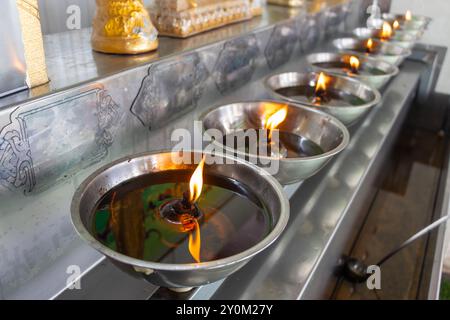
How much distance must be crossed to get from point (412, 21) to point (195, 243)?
2892mm

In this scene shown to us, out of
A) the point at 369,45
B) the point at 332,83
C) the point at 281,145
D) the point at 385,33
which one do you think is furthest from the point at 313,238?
the point at 385,33

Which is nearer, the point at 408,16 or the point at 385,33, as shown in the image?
the point at 385,33

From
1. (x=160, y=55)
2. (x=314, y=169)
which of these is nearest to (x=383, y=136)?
(x=314, y=169)

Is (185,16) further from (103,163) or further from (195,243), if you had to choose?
(195,243)

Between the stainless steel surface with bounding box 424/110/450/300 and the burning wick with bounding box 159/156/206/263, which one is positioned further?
the stainless steel surface with bounding box 424/110/450/300

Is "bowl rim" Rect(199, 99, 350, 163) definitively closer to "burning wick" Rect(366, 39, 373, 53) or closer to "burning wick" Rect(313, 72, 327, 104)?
"burning wick" Rect(313, 72, 327, 104)

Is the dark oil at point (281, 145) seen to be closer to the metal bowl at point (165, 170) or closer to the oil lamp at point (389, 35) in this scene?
the metal bowl at point (165, 170)

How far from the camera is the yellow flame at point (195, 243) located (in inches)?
25.9

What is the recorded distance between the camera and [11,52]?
0.74 metres

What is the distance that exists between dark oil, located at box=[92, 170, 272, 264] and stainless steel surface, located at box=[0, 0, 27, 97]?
291 mm

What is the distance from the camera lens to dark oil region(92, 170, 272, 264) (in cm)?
67

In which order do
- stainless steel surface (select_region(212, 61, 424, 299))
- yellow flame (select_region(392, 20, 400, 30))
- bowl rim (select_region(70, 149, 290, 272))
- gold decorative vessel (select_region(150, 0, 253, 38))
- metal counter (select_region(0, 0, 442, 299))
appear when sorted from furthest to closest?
yellow flame (select_region(392, 20, 400, 30))
gold decorative vessel (select_region(150, 0, 253, 38))
stainless steel surface (select_region(212, 61, 424, 299))
metal counter (select_region(0, 0, 442, 299))
bowl rim (select_region(70, 149, 290, 272))

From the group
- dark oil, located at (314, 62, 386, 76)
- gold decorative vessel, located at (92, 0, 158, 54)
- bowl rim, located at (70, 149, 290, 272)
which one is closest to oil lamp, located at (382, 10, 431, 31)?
dark oil, located at (314, 62, 386, 76)

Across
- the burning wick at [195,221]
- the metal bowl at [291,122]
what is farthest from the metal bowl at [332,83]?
the burning wick at [195,221]
